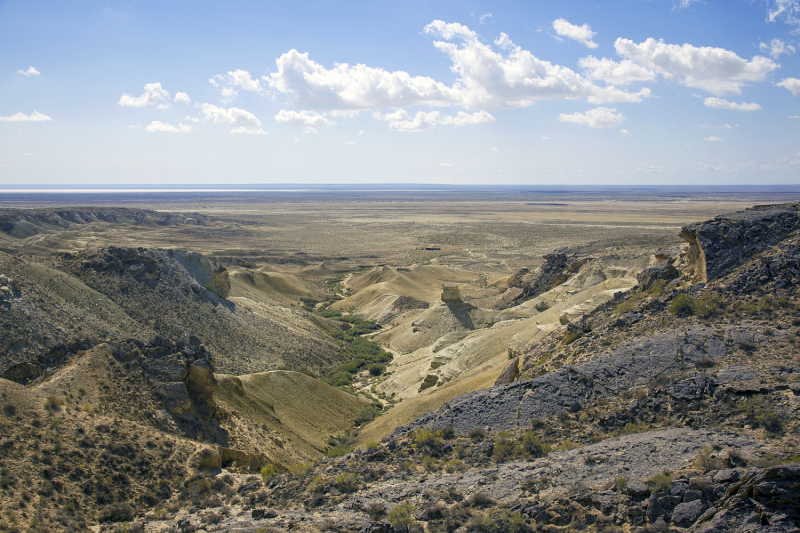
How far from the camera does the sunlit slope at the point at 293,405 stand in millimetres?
18794

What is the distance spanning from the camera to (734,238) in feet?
45.7

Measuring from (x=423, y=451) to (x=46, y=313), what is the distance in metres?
18.9

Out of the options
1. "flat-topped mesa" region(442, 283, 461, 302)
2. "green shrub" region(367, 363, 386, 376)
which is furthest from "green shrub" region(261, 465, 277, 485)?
"flat-topped mesa" region(442, 283, 461, 302)

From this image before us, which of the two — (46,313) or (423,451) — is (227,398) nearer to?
(46,313)

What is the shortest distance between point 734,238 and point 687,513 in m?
9.95

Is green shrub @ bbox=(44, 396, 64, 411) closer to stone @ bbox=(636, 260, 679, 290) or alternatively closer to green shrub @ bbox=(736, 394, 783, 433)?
green shrub @ bbox=(736, 394, 783, 433)

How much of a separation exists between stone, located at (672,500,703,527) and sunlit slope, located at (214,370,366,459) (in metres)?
13.7

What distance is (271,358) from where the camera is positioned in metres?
27.9

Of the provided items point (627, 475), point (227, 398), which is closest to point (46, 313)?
point (227, 398)

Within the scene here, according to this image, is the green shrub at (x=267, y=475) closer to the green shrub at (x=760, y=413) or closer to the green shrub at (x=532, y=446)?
the green shrub at (x=532, y=446)

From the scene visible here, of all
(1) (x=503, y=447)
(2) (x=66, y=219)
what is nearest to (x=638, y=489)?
(1) (x=503, y=447)

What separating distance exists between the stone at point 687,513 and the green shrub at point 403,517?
155 inches

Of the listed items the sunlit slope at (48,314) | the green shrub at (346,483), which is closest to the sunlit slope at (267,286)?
the sunlit slope at (48,314)

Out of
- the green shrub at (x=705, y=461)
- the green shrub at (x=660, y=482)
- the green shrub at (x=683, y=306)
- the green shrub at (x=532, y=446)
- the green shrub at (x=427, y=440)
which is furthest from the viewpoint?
the green shrub at (x=683, y=306)
